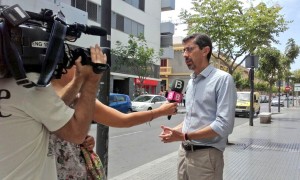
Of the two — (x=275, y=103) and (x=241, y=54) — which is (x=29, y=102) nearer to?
(x=241, y=54)

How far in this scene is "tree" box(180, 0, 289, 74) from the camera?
455 inches

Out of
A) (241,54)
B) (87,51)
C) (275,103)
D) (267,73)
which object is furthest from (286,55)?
(87,51)

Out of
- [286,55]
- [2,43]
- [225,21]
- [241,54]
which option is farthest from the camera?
[286,55]

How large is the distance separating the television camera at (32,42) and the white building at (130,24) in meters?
19.0

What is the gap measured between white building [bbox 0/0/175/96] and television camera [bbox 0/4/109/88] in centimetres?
1899

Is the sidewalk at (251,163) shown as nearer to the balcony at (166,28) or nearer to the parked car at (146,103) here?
the parked car at (146,103)

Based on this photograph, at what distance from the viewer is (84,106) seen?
167 centimetres

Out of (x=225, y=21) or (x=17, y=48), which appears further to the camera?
(x=225, y=21)

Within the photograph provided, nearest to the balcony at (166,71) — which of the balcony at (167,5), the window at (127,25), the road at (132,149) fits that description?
the balcony at (167,5)

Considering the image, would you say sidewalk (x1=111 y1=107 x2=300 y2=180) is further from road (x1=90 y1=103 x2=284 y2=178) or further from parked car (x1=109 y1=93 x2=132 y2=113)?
parked car (x1=109 y1=93 x2=132 y2=113)

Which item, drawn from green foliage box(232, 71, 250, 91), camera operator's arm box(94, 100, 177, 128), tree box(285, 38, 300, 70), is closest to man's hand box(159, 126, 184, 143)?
camera operator's arm box(94, 100, 177, 128)

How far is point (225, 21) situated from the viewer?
1156 centimetres

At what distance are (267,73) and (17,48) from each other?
91.2 ft

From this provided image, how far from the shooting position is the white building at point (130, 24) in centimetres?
2527
